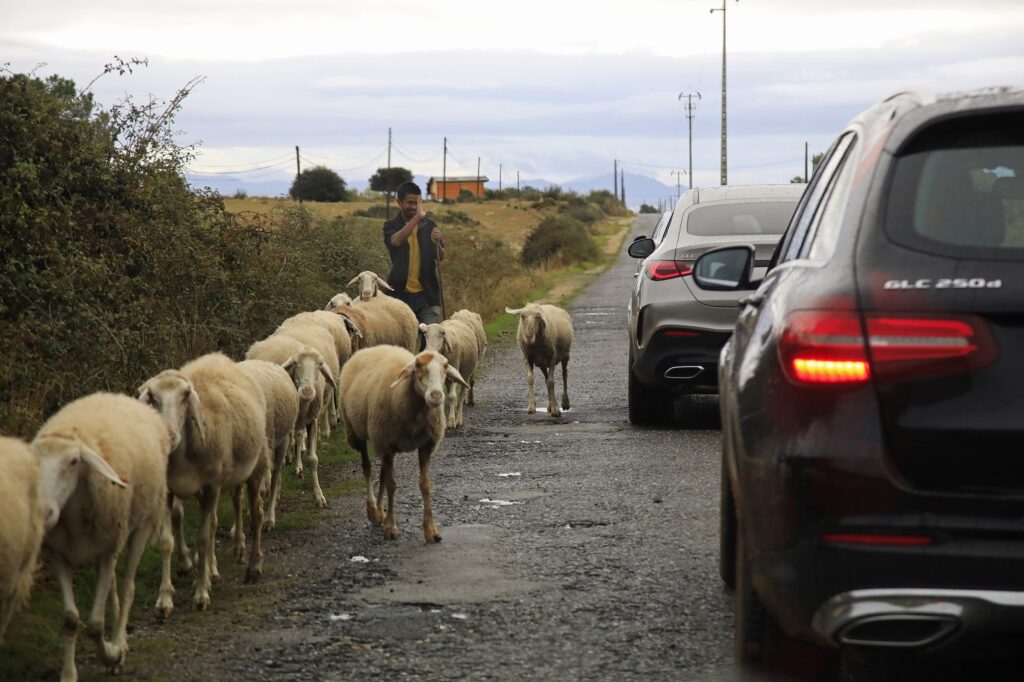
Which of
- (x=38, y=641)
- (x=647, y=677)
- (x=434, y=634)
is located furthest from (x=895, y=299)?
(x=38, y=641)

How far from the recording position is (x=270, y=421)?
29.6ft

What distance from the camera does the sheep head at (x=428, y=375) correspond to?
29.6 ft

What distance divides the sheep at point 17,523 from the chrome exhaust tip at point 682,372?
713 centimetres

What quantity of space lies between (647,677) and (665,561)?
213 centimetres

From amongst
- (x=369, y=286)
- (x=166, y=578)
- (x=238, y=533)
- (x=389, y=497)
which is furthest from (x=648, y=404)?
(x=166, y=578)

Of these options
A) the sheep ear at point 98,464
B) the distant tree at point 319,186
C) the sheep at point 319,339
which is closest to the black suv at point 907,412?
the sheep ear at point 98,464

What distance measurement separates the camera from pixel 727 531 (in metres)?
6.52

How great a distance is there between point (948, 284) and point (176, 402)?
4755mm

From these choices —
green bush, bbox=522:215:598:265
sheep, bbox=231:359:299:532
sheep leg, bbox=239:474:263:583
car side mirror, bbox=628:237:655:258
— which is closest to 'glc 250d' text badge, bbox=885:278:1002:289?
sheep leg, bbox=239:474:263:583

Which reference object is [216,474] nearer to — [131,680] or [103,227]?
[131,680]

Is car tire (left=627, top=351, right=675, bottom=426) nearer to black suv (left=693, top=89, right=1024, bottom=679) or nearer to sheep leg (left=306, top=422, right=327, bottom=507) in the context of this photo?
sheep leg (left=306, top=422, right=327, bottom=507)

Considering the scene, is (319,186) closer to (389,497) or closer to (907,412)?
(389,497)

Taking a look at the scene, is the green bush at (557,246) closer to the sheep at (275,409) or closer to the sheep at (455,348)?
the sheep at (455,348)

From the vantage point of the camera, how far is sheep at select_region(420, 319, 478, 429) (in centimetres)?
1366
